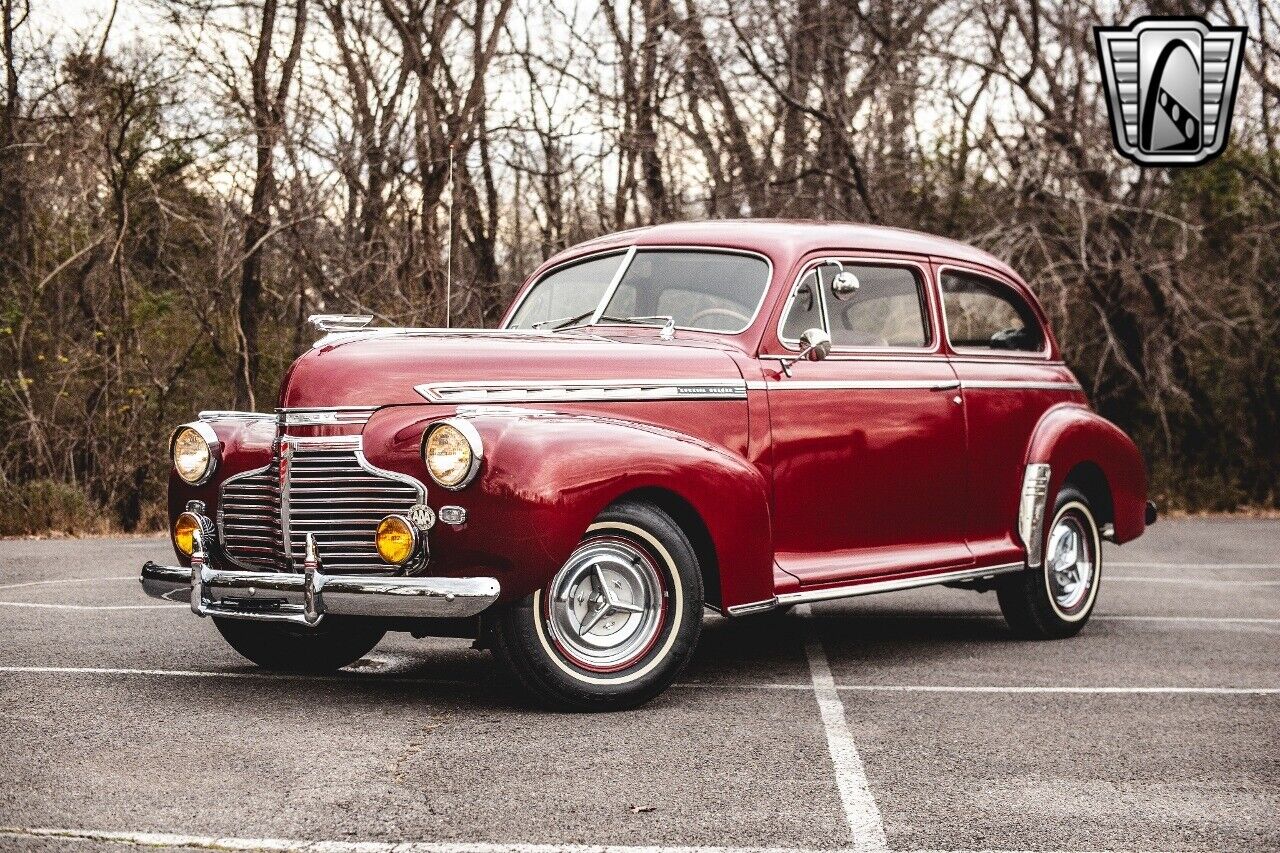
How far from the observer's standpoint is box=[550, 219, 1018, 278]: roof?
7.20 metres

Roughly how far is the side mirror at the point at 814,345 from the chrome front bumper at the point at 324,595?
7.02 feet

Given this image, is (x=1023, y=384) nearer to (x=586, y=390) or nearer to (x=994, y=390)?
(x=994, y=390)

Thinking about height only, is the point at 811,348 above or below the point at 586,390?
above

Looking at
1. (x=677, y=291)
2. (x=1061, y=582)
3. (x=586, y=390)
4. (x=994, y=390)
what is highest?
(x=677, y=291)

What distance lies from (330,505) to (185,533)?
980 millimetres

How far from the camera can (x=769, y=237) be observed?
721 centimetres

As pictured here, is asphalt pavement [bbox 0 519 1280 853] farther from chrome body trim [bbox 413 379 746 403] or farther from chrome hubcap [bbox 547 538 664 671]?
chrome body trim [bbox 413 379 746 403]

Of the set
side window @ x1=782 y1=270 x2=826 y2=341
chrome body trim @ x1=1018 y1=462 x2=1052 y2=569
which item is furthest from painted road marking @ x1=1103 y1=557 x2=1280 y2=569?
side window @ x1=782 y1=270 x2=826 y2=341

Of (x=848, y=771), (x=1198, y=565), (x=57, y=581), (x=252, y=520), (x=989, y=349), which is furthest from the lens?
(x=1198, y=565)

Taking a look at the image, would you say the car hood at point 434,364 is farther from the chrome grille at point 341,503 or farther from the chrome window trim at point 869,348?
the chrome window trim at point 869,348

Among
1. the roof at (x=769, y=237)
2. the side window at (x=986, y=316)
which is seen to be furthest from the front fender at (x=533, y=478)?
the side window at (x=986, y=316)

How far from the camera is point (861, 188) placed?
661 inches

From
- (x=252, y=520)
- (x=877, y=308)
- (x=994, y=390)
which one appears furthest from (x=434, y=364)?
(x=994, y=390)

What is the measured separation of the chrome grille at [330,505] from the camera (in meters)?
5.52
